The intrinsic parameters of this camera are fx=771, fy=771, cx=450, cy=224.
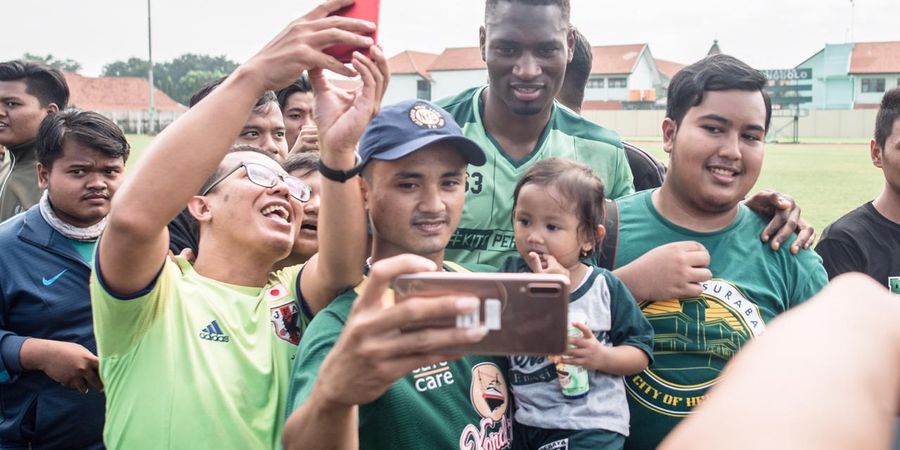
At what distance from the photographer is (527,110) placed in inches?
163

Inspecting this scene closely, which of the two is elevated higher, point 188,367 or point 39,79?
point 39,79

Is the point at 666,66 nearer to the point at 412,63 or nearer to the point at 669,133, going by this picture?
the point at 412,63

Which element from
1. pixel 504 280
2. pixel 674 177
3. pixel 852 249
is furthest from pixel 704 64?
pixel 504 280

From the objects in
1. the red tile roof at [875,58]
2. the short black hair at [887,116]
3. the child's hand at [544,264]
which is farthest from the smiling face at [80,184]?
the red tile roof at [875,58]

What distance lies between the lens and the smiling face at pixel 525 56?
4148 millimetres

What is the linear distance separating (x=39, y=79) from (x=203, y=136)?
15.9ft

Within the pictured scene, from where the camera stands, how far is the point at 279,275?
320cm

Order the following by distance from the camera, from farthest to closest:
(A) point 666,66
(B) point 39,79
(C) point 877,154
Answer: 1. (A) point 666,66
2. (B) point 39,79
3. (C) point 877,154

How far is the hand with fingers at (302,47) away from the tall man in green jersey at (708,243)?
4.93 ft

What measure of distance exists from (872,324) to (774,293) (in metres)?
2.70

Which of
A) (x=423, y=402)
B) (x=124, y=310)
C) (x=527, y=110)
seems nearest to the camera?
(x=423, y=402)

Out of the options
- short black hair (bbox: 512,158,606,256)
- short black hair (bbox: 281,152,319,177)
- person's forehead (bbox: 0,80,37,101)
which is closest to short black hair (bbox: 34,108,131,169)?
short black hair (bbox: 281,152,319,177)

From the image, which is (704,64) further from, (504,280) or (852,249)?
(504,280)

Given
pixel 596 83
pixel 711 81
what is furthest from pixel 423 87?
pixel 711 81
